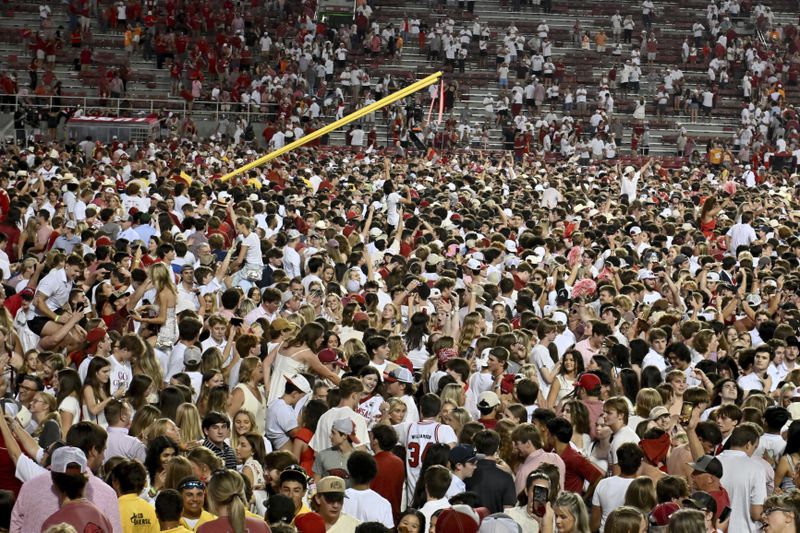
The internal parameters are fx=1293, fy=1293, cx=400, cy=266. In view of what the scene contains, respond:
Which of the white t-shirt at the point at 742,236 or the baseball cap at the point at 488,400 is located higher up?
the baseball cap at the point at 488,400

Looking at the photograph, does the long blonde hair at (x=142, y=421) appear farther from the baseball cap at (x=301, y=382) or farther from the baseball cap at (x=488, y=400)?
the baseball cap at (x=488, y=400)

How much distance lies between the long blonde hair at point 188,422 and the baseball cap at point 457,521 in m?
2.08

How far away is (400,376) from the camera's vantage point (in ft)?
30.6

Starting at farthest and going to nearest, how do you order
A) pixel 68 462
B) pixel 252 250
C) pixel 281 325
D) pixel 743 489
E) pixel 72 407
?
pixel 252 250
pixel 281 325
pixel 72 407
pixel 743 489
pixel 68 462

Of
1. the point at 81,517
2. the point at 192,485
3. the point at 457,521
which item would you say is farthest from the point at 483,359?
the point at 81,517

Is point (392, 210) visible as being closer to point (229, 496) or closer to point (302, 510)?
point (302, 510)

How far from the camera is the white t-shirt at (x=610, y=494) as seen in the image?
7453 millimetres

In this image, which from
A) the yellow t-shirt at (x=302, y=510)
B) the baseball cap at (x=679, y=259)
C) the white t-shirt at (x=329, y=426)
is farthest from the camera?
the baseball cap at (x=679, y=259)

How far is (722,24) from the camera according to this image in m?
42.9

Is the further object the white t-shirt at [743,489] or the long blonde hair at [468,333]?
the long blonde hair at [468,333]

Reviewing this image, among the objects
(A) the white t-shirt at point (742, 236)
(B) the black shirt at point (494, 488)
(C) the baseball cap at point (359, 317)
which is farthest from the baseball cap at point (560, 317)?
(A) the white t-shirt at point (742, 236)

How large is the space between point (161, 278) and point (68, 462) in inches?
199

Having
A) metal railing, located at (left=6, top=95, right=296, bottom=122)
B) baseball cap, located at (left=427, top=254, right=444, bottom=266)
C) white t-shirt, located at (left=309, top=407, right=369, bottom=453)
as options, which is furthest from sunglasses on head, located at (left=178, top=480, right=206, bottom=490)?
metal railing, located at (left=6, top=95, right=296, bottom=122)

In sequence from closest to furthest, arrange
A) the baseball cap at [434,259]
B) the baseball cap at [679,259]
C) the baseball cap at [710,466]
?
the baseball cap at [710,466] → the baseball cap at [434,259] → the baseball cap at [679,259]
